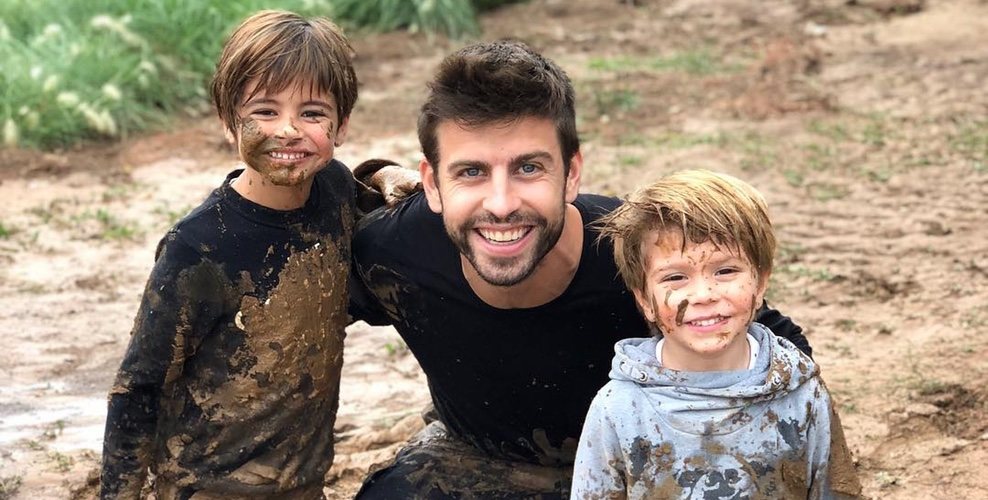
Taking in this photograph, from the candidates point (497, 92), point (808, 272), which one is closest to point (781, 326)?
point (497, 92)

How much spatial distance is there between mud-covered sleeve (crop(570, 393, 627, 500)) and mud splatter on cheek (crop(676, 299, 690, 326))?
22cm

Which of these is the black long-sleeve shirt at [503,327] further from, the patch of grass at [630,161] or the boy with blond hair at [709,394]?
the patch of grass at [630,161]

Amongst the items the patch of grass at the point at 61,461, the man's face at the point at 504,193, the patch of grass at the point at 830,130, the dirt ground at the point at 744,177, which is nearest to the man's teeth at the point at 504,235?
the man's face at the point at 504,193

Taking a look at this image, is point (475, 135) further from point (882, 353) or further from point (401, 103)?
point (401, 103)

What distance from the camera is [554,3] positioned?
39.6 ft

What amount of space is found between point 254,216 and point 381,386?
6.41 ft

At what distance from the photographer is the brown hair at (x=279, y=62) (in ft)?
10.2

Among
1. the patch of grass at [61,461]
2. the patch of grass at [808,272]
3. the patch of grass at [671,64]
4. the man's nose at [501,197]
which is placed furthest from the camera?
the patch of grass at [671,64]

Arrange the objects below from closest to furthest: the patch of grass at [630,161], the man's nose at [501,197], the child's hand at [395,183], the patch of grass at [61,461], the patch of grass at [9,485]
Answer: the man's nose at [501,197] → the child's hand at [395,183] → the patch of grass at [9,485] → the patch of grass at [61,461] → the patch of grass at [630,161]

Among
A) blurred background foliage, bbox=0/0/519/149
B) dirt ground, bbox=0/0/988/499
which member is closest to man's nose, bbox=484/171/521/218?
dirt ground, bbox=0/0/988/499

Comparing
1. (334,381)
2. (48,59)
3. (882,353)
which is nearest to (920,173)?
(882,353)

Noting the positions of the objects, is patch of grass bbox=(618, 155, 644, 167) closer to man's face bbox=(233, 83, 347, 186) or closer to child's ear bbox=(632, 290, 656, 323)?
man's face bbox=(233, 83, 347, 186)

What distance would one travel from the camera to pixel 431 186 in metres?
3.17

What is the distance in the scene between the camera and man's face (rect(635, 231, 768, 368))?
8.82 ft
